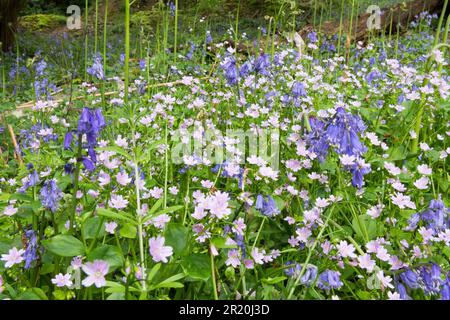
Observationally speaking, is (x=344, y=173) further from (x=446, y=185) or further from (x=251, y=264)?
(x=251, y=264)

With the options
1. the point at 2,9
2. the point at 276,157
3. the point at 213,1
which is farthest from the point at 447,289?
the point at 2,9

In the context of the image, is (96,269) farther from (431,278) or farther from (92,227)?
(431,278)

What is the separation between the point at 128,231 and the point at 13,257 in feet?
1.15

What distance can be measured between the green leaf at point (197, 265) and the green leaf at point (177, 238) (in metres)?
0.03

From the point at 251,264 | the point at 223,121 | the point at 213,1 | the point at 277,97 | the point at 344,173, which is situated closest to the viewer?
the point at 251,264

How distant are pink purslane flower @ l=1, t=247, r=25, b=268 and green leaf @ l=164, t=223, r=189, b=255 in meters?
0.41

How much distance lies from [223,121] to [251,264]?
132cm

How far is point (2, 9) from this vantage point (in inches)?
269

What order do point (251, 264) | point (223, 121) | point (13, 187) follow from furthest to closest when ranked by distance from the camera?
point (223, 121) → point (13, 187) → point (251, 264)

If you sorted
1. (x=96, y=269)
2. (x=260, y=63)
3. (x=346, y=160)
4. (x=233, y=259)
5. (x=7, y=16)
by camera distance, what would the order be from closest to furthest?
(x=96, y=269) → (x=233, y=259) → (x=346, y=160) → (x=260, y=63) → (x=7, y=16)

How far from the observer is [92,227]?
48.2 inches

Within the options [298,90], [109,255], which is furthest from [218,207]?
[298,90]

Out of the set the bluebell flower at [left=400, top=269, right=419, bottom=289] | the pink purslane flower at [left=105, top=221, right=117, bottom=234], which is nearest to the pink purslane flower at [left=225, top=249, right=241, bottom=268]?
the pink purslane flower at [left=105, top=221, right=117, bottom=234]

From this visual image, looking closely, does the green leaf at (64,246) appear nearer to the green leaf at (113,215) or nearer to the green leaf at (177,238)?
the green leaf at (113,215)
